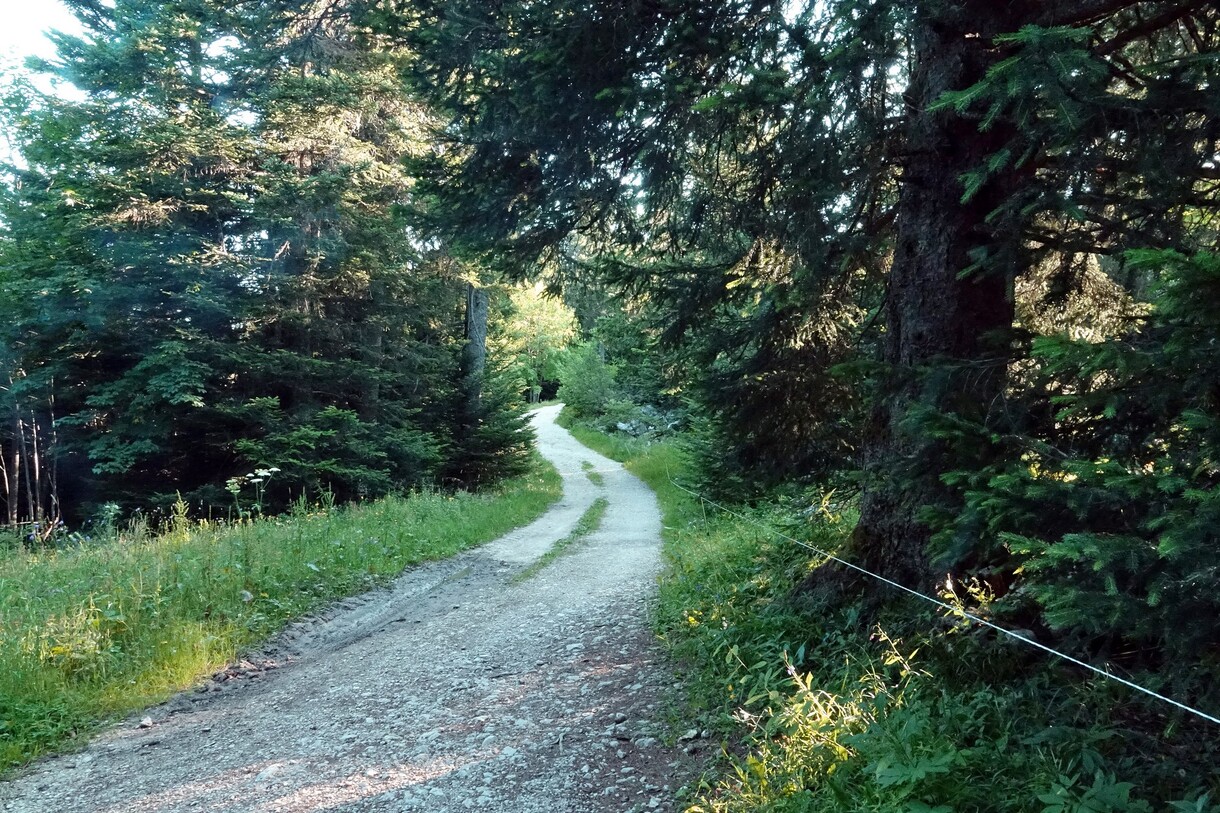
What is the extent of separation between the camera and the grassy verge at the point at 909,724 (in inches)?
102

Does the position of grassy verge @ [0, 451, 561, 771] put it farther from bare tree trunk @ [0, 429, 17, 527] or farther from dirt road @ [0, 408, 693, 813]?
bare tree trunk @ [0, 429, 17, 527]

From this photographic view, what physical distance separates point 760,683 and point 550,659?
217cm

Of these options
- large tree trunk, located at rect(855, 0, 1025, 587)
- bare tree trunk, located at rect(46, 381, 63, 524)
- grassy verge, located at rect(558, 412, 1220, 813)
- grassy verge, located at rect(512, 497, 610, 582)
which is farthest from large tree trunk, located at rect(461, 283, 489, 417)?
large tree trunk, located at rect(855, 0, 1025, 587)

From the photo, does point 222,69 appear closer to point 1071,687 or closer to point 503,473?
point 503,473

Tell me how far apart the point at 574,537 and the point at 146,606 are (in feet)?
24.7

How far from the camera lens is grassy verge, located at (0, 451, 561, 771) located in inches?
193

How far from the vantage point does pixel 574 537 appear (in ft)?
41.9

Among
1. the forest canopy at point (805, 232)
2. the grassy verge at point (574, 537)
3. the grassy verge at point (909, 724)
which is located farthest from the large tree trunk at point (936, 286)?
the grassy verge at point (574, 537)

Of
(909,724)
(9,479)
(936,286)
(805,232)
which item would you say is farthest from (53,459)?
(909,724)

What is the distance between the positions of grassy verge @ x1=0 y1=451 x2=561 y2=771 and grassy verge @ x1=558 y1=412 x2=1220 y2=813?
→ 4.09 m

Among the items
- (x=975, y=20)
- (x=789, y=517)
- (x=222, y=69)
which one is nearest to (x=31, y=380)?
(x=222, y=69)

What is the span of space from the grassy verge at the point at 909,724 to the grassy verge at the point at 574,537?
4522 mm

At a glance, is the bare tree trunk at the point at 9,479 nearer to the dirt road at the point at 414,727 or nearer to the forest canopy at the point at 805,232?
the forest canopy at the point at 805,232

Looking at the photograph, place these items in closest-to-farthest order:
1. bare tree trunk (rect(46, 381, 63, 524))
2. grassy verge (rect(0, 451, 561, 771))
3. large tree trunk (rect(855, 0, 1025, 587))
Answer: large tree trunk (rect(855, 0, 1025, 587)), grassy verge (rect(0, 451, 561, 771)), bare tree trunk (rect(46, 381, 63, 524))
